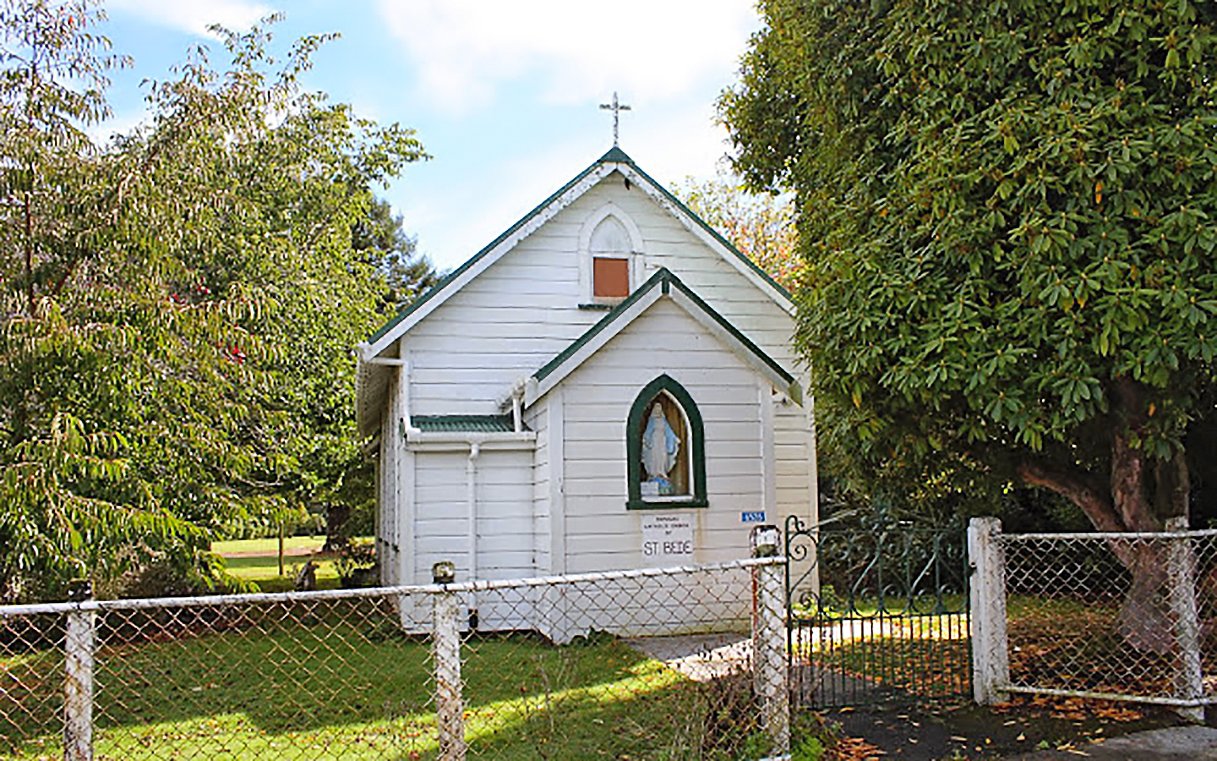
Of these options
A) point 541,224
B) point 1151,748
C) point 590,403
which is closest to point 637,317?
point 590,403

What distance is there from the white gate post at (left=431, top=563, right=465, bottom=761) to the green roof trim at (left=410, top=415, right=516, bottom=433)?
830 centimetres

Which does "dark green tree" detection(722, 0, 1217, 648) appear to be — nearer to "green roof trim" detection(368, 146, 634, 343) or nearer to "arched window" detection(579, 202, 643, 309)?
"green roof trim" detection(368, 146, 634, 343)

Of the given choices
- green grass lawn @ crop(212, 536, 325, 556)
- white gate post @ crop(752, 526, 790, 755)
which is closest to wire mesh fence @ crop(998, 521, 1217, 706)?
white gate post @ crop(752, 526, 790, 755)

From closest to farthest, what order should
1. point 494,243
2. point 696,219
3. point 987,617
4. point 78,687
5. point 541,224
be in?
point 78,687 < point 987,617 < point 494,243 < point 541,224 < point 696,219

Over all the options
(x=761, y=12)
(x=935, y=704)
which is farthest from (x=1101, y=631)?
(x=761, y=12)

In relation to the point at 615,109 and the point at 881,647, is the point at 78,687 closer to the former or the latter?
the point at 881,647

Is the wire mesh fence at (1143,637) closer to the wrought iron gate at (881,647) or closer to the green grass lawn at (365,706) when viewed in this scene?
the wrought iron gate at (881,647)

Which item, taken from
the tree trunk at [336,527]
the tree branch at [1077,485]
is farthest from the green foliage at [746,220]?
the tree branch at [1077,485]

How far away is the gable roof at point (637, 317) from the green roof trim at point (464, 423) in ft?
3.74

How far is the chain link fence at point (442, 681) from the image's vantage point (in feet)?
17.1

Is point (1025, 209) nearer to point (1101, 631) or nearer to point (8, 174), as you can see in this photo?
point (1101, 631)

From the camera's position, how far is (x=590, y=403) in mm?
12633

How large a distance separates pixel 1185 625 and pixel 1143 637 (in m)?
1.41

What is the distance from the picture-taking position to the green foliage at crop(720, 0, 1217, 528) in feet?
23.4
